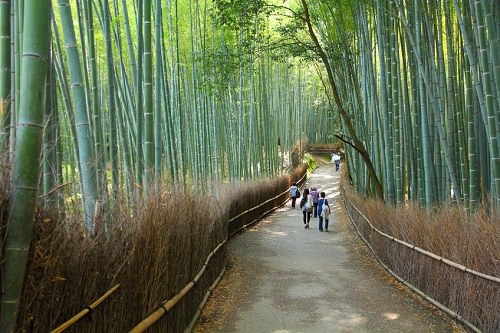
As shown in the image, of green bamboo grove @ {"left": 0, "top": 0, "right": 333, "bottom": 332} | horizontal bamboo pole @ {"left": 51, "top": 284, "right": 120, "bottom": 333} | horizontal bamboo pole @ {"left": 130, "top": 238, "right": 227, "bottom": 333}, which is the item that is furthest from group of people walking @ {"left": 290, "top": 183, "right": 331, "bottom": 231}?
horizontal bamboo pole @ {"left": 51, "top": 284, "right": 120, "bottom": 333}

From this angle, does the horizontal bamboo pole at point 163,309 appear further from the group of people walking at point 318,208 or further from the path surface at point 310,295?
the group of people walking at point 318,208

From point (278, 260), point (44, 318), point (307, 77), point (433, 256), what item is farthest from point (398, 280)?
point (307, 77)

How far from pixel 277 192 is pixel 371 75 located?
24.9 feet

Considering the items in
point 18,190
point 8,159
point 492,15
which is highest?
point 492,15

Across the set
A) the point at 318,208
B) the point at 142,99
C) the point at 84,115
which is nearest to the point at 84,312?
the point at 84,115

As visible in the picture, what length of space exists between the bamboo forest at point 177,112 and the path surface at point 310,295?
1.07 metres

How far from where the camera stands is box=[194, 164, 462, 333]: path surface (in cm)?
465

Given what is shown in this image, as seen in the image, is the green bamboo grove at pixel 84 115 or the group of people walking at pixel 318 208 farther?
the group of people walking at pixel 318 208

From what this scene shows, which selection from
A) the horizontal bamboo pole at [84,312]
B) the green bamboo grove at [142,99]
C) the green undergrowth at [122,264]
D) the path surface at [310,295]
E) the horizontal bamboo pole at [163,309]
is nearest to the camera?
the green undergrowth at [122,264]

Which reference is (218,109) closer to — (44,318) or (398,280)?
(398,280)

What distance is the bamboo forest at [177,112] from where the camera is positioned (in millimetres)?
1846

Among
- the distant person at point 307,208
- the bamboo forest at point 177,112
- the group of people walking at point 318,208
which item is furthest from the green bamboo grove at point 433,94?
the distant person at point 307,208

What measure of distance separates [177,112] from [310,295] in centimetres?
481

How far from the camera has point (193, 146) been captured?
1062cm
